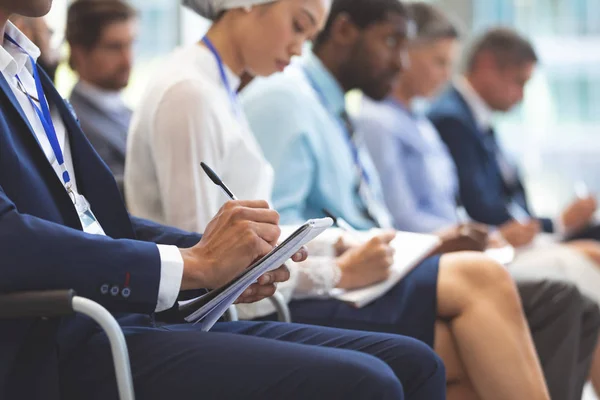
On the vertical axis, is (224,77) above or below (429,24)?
above

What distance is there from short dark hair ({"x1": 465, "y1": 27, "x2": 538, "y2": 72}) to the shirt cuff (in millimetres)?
3392

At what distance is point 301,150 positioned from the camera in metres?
2.42

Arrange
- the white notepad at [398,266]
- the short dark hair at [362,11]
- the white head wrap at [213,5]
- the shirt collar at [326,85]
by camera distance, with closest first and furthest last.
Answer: the white notepad at [398,266]
the white head wrap at [213,5]
the shirt collar at [326,85]
the short dark hair at [362,11]

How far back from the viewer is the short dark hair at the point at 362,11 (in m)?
2.91

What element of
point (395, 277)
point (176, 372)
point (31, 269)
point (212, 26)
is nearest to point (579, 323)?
point (395, 277)

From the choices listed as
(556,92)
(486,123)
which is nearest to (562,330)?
(486,123)

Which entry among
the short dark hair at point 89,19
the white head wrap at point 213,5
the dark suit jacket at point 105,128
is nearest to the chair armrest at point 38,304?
the white head wrap at point 213,5

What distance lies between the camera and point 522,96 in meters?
4.65

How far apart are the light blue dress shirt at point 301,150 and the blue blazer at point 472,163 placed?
146 cm

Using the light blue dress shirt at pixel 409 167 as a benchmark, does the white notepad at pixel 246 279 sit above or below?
above

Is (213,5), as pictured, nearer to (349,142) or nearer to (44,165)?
(349,142)

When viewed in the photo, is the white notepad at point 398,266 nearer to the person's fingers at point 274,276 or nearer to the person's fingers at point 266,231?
the person's fingers at point 274,276

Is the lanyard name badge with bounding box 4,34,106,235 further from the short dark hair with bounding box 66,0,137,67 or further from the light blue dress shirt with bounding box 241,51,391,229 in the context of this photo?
the short dark hair with bounding box 66,0,137,67

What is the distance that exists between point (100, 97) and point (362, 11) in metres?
0.95
